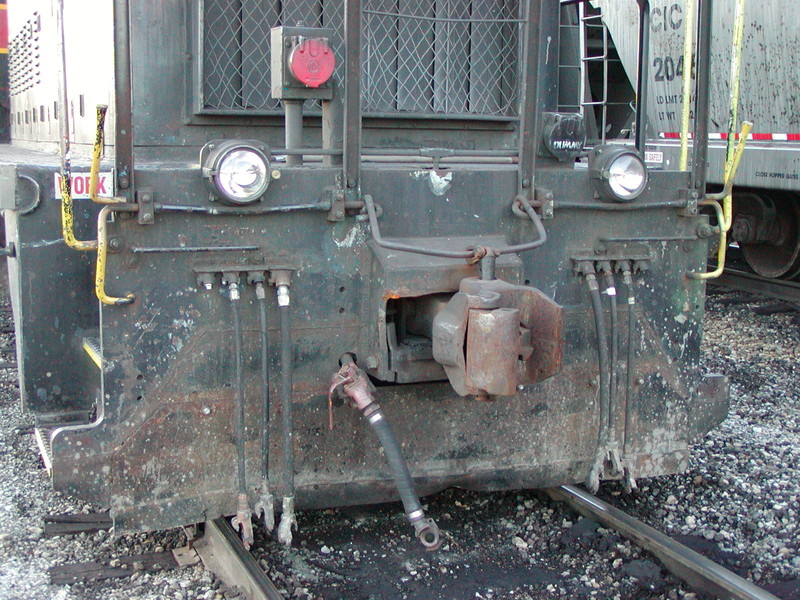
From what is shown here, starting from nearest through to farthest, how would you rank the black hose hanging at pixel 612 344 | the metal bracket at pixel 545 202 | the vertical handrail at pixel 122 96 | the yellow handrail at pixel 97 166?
the yellow handrail at pixel 97 166
the vertical handrail at pixel 122 96
the metal bracket at pixel 545 202
the black hose hanging at pixel 612 344

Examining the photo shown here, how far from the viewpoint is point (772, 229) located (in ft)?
29.9

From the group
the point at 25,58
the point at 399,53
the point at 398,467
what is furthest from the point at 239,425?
the point at 25,58

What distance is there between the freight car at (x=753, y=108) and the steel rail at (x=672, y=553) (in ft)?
14.2

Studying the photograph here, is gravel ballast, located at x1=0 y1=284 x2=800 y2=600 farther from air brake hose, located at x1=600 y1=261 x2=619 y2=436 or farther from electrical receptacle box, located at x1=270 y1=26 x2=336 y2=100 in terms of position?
electrical receptacle box, located at x1=270 y1=26 x2=336 y2=100

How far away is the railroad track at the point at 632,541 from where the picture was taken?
3.06 metres

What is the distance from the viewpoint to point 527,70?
11.0ft

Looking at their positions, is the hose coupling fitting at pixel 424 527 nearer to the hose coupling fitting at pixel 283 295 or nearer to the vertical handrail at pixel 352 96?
the hose coupling fitting at pixel 283 295

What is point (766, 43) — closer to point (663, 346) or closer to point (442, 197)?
point (663, 346)

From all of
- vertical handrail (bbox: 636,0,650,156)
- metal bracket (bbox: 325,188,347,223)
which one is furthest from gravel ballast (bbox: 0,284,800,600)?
vertical handrail (bbox: 636,0,650,156)

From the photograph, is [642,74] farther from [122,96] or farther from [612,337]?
[122,96]

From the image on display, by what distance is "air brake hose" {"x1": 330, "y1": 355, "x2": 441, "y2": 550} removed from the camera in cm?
299

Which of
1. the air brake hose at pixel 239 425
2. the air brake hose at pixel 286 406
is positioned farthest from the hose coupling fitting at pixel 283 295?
the air brake hose at pixel 239 425

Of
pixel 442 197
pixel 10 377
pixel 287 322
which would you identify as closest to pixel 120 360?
pixel 287 322

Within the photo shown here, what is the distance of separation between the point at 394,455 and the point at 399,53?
6.32 ft
